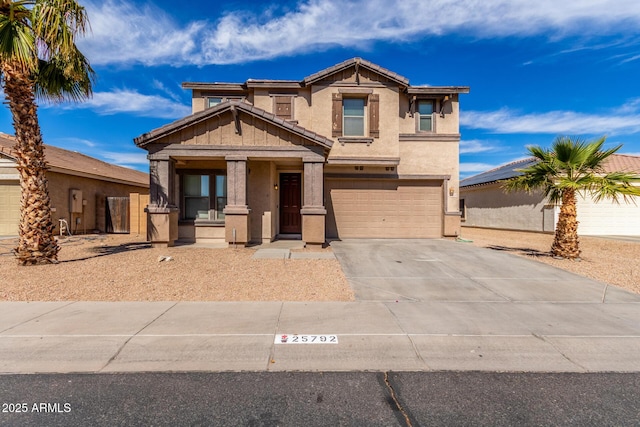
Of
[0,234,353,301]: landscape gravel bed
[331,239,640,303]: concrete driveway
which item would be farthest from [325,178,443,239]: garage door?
[0,234,353,301]: landscape gravel bed

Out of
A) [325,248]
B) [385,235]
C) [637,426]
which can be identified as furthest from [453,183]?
[637,426]

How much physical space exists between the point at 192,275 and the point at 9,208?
1406cm

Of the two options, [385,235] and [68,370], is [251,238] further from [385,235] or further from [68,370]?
[68,370]

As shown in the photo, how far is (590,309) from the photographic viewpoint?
5387 mm

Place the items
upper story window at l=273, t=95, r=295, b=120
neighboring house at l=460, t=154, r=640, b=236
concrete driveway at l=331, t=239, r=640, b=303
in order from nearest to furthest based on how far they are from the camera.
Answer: concrete driveway at l=331, t=239, r=640, b=303
upper story window at l=273, t=95, r=295, b=120
neighboring house at l=460, t=154, r=640, b=236

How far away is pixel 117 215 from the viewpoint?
1712 cm

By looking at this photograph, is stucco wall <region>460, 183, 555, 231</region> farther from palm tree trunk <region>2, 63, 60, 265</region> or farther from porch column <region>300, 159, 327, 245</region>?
palm tree trunk <region>2, 63, 60, 265</region>

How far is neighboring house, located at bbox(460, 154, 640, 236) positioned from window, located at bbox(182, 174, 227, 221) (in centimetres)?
1339

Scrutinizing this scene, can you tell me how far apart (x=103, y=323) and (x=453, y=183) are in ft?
44.9

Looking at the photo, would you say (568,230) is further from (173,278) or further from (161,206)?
(161,206)

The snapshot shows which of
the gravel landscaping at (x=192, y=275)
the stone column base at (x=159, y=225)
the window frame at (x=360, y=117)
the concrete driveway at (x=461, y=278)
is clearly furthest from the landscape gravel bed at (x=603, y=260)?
the stone column base at (x=159, y=225)

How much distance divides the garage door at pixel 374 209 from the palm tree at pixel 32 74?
960 centimetres

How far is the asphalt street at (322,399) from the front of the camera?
267 centimetres

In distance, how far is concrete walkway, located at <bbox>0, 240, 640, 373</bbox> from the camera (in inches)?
141
